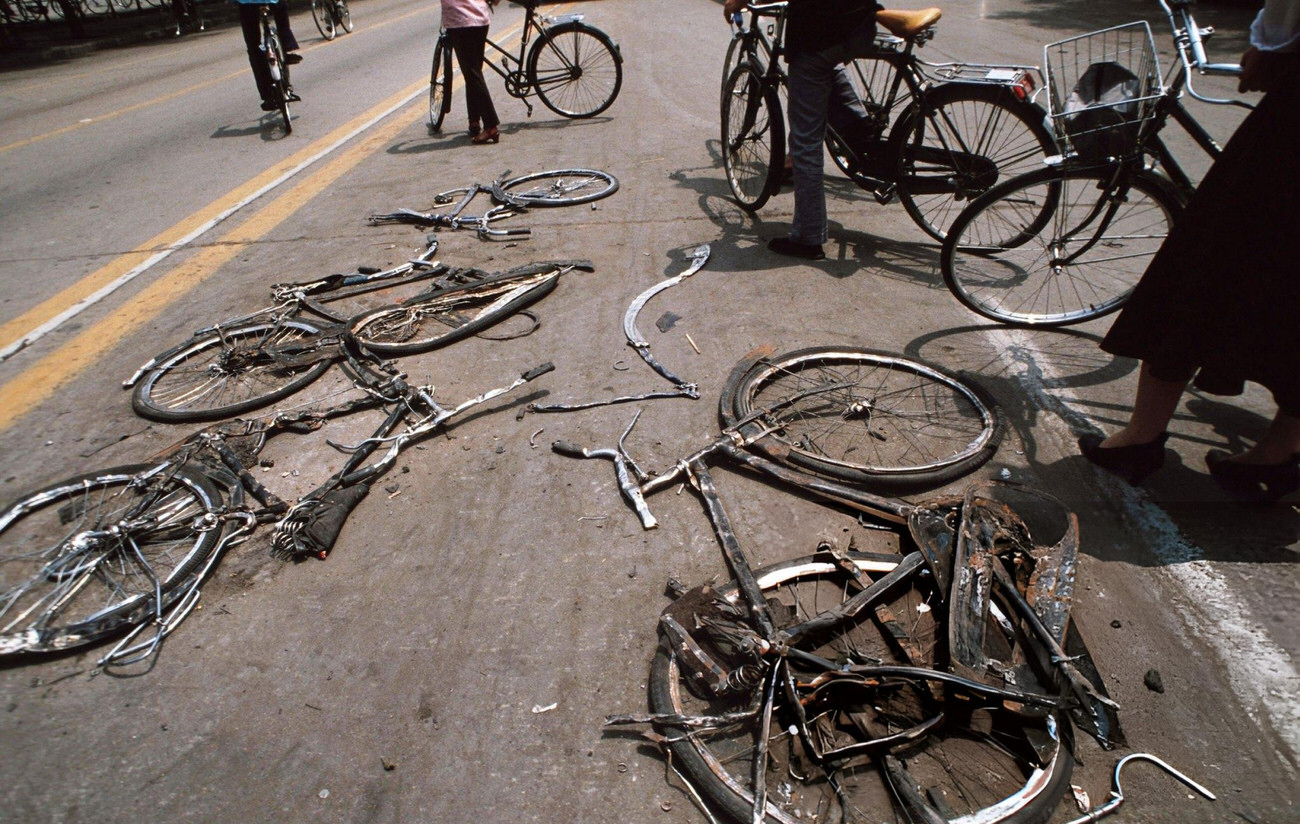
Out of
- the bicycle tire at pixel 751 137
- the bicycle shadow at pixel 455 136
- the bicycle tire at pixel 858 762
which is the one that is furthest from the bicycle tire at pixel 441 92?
the bicycle tire at pixel 858 762

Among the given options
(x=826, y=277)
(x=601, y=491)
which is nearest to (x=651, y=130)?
(x=826, y=277)

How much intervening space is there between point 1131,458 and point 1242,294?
73cm

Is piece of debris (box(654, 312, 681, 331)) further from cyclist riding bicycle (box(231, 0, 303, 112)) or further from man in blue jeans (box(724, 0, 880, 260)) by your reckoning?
cyclist riding bicycle (box(231, 0, 303, 112))

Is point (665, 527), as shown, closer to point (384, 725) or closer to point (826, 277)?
point (384, 725)

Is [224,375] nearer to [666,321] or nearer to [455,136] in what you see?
[666,321]

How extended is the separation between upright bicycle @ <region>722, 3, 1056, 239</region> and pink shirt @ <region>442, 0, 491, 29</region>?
3296mm

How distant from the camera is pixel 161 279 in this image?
5.26m

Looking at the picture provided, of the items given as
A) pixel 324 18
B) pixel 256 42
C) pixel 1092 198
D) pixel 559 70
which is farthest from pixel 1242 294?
pixel 324 18

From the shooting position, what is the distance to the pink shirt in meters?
7.36

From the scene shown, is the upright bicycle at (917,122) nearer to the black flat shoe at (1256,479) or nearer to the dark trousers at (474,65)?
the black flat shoe at (1256,479)

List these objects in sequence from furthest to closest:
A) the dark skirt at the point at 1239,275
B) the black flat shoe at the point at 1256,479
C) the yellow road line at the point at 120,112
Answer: the yellow road line at the point at 120,112
the black flat shoe at the point at 1256,479
the dark skirt at the point at 1239,275

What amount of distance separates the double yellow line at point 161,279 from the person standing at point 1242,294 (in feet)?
17.3

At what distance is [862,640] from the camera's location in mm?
2369

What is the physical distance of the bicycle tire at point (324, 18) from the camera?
16.3 m
